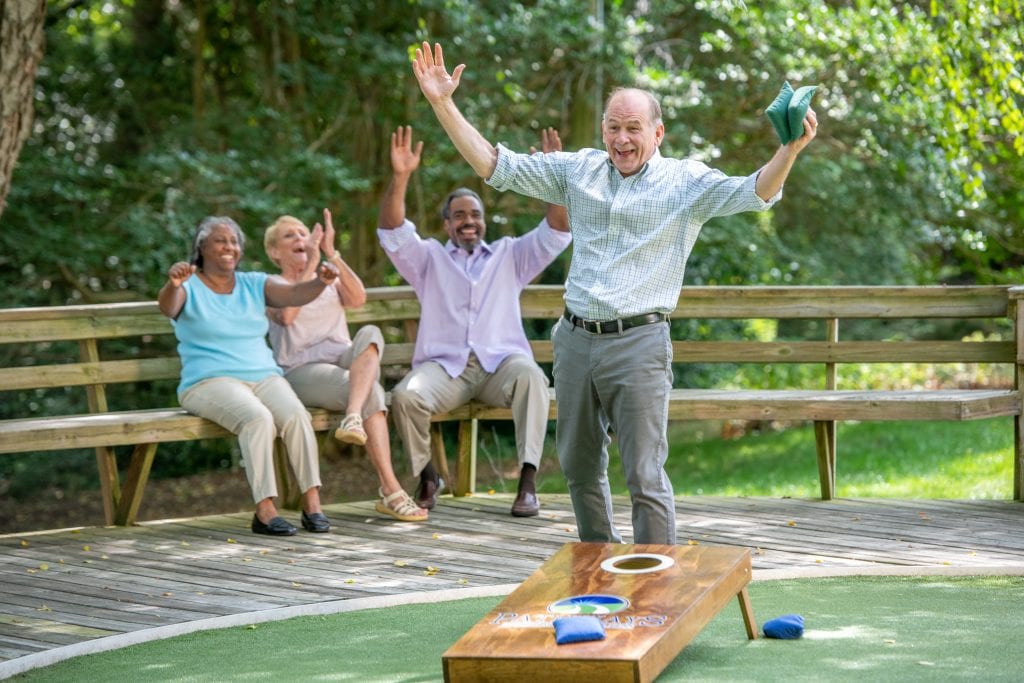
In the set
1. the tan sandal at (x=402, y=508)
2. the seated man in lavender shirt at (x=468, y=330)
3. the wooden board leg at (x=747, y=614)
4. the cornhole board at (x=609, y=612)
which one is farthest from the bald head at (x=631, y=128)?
the tan sandal at (x=402, y=508)

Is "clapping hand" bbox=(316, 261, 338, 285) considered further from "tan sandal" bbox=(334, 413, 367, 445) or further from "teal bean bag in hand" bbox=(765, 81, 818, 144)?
"teal bean bag in hand" bbox=(765, 81, 818, 144)

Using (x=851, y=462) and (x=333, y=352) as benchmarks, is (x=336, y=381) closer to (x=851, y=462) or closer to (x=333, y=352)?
(x=333, y=352)

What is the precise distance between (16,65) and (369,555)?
7.79 feet

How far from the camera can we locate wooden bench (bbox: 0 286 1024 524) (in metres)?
6.00

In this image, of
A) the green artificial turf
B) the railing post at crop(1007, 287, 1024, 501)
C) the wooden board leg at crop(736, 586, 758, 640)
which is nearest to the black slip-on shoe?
the green artificial turf

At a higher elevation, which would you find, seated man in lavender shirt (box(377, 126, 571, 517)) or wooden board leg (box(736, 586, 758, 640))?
seated man in lavender shirt (box(377, 126, 571, 517))

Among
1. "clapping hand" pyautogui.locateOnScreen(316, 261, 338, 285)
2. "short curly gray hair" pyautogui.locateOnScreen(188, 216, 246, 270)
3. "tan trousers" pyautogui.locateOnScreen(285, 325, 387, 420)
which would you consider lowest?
"tan trousers" pyautogui.locateOnScreen(285, 325, 387, 420)

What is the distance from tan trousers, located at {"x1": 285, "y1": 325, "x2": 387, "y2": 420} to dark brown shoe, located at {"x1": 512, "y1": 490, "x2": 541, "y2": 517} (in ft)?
2.28

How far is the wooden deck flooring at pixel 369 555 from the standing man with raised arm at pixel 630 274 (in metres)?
0.83

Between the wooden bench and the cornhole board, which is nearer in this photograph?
the cornhole board

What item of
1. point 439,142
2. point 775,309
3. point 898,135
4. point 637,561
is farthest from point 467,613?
point 898,135

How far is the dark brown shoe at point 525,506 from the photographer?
20.1ft

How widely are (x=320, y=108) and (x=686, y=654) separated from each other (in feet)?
23.4

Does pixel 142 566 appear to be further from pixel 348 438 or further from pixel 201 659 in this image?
pixel 201 659
